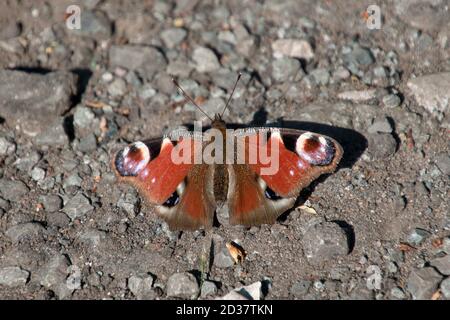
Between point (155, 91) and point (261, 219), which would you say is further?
point (155, 91)

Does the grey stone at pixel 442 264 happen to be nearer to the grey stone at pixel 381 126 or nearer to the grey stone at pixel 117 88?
the grey stone at pixel 381 126

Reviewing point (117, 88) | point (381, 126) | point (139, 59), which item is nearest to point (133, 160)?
point (117, 88)

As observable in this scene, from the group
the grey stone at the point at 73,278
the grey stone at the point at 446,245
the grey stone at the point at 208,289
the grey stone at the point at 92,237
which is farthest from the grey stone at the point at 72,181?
the grey stone at the point at 446,245

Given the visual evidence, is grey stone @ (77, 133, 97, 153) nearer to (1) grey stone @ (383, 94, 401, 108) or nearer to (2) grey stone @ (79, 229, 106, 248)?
(2) grey stone @ (79, 229, 106, 248)

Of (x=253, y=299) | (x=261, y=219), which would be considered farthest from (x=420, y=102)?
(x=253, y=299)

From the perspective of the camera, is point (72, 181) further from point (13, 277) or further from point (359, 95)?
point (359, 95)

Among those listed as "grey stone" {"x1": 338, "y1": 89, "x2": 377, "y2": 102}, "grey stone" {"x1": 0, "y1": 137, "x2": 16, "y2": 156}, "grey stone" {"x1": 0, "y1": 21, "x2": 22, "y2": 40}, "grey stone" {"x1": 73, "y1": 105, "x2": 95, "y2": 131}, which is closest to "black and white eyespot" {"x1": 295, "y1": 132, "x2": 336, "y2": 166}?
"grey stone" {"x1": 338, "y1": 89, "x2": 377, "y2": 102}
